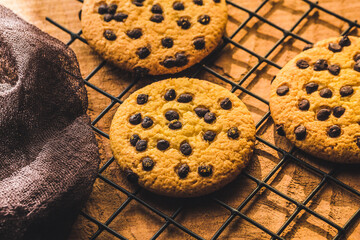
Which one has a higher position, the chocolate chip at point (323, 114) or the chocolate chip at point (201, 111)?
the chocolate chip at point (323, 114)

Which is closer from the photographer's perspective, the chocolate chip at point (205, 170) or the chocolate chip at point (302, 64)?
the chocolate chip at point (205, 170)

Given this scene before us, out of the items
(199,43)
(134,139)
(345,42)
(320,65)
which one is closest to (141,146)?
(134,139)

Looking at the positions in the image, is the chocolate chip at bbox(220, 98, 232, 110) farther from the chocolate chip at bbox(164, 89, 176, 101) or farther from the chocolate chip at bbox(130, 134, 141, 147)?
the chocolate chip at bbox(130, 134, 141, 147)

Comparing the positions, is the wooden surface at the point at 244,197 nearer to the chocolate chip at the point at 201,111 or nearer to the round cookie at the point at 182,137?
the round cookie at the point at 182,137

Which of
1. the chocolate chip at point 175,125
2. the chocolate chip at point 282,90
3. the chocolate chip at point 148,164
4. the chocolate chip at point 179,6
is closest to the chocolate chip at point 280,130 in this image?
the chocolate chip at point 282,90

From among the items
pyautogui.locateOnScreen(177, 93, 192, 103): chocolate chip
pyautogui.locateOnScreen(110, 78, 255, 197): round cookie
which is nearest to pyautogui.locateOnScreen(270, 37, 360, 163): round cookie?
pyautogui.locateOnScreen(110, 78, 255, 197): round cookie

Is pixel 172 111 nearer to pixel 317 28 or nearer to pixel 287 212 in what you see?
pixel 287 212

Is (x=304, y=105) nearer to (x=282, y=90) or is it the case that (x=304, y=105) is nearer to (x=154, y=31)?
(x=282, y=90)
